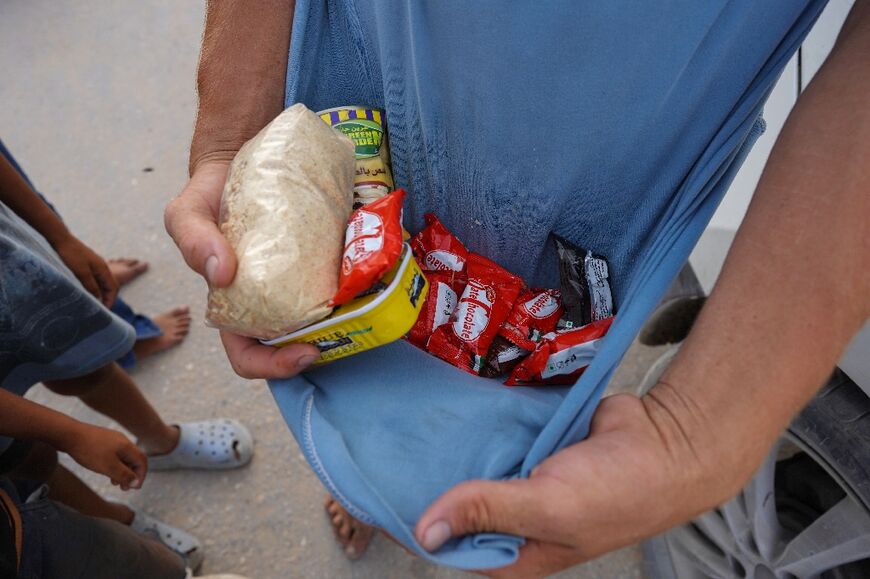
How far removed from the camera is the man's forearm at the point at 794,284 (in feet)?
1.85

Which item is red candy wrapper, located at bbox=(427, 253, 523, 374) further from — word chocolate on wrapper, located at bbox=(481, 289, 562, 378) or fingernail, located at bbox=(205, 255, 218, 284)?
fingernail, located at bbox=(205, 255, 218, 284)

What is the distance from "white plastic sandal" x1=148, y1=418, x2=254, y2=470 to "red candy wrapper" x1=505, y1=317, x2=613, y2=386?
1070 millimetres

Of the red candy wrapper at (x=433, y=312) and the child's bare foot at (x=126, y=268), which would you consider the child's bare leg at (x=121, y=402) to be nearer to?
the child's bare foot at (x=126, y=268)

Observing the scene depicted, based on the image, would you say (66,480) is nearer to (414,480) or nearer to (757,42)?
(414,480)

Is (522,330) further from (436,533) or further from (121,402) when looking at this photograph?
(121,402)

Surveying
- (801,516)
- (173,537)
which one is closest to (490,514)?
(801,516)

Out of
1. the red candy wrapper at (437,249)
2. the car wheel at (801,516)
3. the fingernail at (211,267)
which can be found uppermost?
the fingernail at (211,267)

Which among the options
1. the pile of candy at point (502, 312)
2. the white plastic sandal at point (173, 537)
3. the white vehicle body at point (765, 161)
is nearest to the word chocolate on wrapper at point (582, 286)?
the pile of candy at point (502, 312)

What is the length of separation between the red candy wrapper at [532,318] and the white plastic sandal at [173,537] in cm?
111

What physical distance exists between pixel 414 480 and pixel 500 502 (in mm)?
114

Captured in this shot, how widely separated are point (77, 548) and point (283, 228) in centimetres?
79

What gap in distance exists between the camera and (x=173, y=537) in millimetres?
1514

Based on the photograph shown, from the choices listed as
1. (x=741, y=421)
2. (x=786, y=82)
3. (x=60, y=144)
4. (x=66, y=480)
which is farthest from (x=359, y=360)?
(x=60, y=144)

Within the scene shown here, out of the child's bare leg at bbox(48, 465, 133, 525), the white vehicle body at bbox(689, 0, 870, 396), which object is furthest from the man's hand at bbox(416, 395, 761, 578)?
the child's bare leg at bbox(48, 465, 133, 525)
